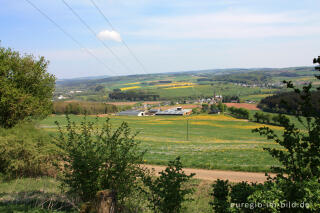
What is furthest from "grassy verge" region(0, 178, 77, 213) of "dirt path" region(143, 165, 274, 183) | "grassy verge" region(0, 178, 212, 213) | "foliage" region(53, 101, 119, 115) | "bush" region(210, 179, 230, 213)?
"foliage" region(53, 101, 119, 115)

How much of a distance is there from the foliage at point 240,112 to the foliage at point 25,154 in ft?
228

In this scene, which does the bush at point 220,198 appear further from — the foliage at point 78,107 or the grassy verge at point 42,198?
the foliage at point 78,107

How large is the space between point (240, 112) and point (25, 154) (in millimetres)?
73961

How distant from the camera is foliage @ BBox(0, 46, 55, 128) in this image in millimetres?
17312

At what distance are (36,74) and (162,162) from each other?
1243 cm

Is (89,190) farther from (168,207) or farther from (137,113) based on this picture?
(137,113)

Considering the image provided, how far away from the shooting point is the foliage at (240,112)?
7644 centimetres

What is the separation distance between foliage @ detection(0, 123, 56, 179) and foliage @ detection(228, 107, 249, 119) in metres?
69.4

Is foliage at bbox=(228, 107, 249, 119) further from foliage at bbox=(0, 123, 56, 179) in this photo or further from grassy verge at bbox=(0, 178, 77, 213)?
grassy verge at bbox=(0, 178, 77, 213)

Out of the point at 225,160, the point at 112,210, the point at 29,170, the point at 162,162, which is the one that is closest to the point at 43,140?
the point at 29,170

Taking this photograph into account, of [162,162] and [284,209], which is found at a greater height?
[284,209]

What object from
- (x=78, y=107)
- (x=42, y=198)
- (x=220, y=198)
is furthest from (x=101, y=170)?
(x=78, y=107)

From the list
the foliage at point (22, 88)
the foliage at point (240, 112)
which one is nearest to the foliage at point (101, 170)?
the foliage at point (22, 88)

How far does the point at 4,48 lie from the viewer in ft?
63.1
